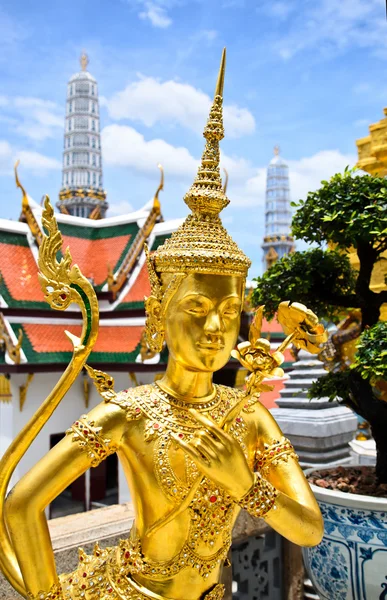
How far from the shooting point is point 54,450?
5.62 feet

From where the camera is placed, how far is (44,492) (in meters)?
1.68

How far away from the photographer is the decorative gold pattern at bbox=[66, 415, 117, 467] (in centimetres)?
172

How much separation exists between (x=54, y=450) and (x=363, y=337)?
1.46 m

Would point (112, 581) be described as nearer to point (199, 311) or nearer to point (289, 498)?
point (289, 498)

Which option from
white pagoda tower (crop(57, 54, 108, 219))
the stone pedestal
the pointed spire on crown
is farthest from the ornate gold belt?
white pagoda tower (crop(57, 54, 108, 219))

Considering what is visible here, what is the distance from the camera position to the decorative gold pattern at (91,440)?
172 centimetres

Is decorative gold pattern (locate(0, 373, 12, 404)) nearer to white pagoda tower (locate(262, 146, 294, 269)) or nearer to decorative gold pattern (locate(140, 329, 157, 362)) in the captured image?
decorative gold pattern (locate(140, 329, 157, 362))

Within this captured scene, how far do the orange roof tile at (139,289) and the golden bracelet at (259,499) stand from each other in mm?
7015

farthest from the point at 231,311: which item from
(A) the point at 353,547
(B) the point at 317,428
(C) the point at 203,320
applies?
(B) the point at 317,428

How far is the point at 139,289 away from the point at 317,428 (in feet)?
15.4

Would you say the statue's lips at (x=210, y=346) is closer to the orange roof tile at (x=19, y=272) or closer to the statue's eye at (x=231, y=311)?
the statue's eye at (x=231, y=311)

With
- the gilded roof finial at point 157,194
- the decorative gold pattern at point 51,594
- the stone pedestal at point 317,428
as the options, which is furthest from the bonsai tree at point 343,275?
the gilded roof finial at point 157,194

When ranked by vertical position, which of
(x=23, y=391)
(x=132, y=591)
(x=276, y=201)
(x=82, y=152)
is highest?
(x=276, y=201)

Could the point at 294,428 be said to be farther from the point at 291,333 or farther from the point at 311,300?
the point at 291,333
